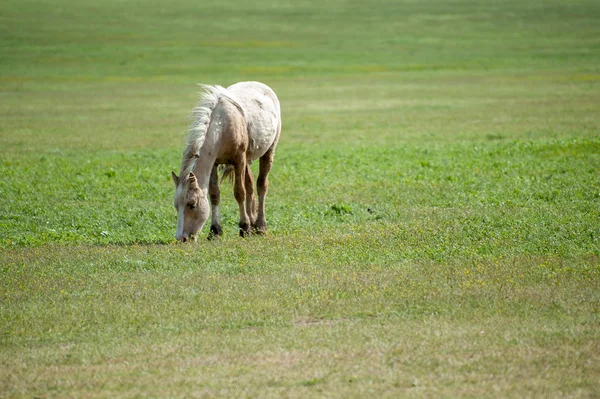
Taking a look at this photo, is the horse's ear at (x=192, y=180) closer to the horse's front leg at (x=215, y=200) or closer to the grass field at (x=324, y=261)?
the grass field at (x=324, y=261)

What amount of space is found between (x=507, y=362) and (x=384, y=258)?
12.6 ft

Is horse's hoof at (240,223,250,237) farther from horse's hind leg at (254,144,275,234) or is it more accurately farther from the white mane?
the white mane

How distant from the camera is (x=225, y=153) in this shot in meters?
12.2

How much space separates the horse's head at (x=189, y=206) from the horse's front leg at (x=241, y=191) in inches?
43.5

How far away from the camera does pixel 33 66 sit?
6056cm

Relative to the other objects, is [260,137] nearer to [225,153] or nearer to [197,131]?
[225,153]

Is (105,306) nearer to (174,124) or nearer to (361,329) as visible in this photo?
(361,329)

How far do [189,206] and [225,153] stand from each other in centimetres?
132

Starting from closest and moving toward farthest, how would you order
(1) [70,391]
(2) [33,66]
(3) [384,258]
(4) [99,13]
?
(1) [70,391] → (3) [384,258] → (2) [33,66] → (4) [99,13]

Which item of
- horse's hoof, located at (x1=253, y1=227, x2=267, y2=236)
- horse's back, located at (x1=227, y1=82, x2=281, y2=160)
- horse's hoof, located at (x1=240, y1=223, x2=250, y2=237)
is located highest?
horse's back, located at (x1=227, y1=82, x2=281, y2=160)

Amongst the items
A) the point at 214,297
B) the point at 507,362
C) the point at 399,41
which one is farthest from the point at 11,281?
the point at 399,41

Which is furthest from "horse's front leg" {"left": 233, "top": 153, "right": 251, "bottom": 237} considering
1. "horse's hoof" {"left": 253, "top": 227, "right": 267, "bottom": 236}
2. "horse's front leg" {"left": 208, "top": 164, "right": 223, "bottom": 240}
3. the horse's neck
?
the horse's neck

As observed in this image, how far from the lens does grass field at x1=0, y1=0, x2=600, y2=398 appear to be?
666 centimetres

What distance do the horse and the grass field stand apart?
1.78ft
